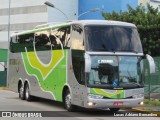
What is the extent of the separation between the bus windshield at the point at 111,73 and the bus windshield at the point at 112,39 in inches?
15.6

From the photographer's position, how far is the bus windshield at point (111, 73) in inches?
629

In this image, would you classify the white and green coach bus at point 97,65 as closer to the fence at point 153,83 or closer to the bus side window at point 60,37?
the bus side window at point 60,37

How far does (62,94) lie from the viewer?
18.2 m

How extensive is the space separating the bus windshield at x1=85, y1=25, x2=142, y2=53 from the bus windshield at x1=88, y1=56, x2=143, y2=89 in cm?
40

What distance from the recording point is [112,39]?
16.5 meters

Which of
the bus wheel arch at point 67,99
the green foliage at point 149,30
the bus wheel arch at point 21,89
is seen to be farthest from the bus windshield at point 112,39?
the green foliage at point 149,30

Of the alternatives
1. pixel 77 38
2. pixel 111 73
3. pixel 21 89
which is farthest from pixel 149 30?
pixel 111 73

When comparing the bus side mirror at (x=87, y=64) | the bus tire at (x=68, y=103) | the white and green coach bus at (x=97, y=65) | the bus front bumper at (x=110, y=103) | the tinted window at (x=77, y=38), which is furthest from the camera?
the bus tire at (x=68, y=103)

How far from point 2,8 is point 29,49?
6776cm

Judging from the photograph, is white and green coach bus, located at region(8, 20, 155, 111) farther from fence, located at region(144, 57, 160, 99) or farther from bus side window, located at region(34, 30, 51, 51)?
fence, located at region(144, 57, 160, 99)

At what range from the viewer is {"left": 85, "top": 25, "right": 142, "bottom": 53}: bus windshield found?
53.3 feet

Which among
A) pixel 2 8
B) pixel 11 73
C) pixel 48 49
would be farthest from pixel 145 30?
pixel 2 8

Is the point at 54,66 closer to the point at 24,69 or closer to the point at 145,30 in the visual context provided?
the point at 24,69

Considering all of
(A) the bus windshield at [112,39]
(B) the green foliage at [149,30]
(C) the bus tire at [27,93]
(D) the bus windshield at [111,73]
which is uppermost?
(B) the green foliage at [149,30]
